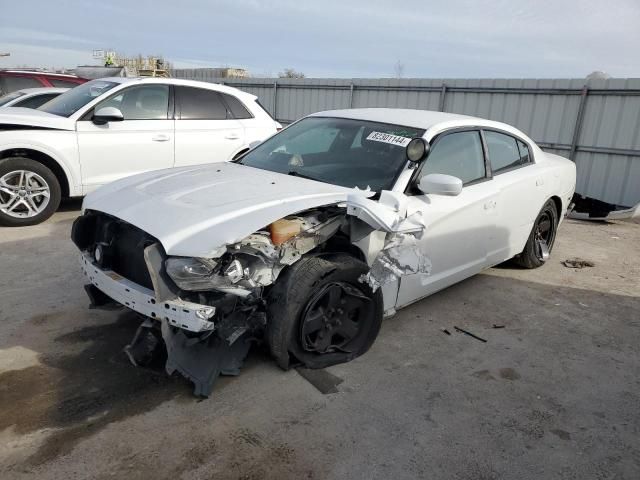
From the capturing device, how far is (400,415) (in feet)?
9.35

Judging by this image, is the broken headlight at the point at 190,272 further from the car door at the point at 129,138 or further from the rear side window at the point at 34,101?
the rear side window at the point at 34,101

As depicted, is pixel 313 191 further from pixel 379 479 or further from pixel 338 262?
pixel 379 479

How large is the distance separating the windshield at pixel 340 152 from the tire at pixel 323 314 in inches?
30.2

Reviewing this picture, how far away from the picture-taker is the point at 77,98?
6.50 meters

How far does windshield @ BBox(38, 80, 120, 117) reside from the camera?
6277 millimetres

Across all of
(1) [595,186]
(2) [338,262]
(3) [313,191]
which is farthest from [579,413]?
(1) [595,186]

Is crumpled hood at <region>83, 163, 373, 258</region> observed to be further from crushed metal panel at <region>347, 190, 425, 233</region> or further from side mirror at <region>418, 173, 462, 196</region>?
side mirror at <region>418, 173, 462, 196</region>

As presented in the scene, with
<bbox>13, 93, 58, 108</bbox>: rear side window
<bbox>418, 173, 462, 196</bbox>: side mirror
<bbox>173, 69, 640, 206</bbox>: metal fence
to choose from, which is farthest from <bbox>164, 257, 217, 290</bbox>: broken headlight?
<bbox>173, 69, 640, 206</bbox>: metal fence

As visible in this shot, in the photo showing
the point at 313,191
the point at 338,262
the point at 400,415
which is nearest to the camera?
the point at 400,415

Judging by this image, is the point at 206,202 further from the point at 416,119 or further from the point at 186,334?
the point at 416,119

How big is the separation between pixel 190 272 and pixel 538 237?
13.3ft

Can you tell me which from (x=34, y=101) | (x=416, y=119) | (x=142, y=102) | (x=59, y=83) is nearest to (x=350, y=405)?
(x=416, y=119)

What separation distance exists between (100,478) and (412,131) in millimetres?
3009

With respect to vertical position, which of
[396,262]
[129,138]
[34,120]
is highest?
[34,120]
